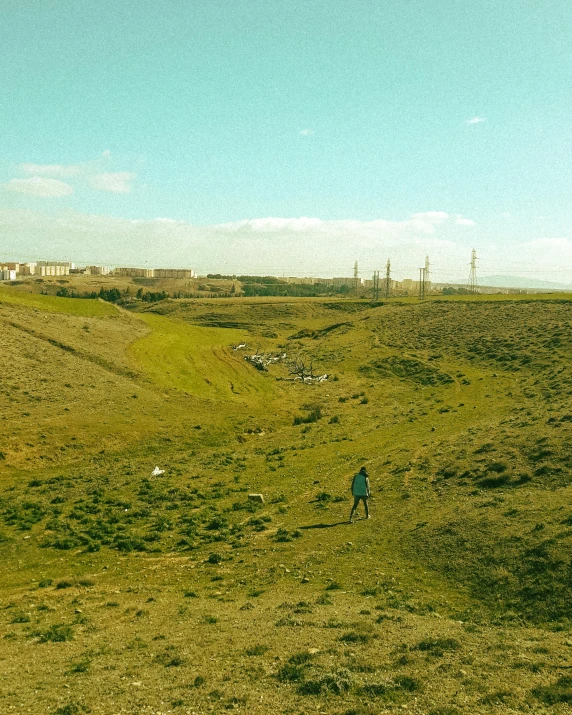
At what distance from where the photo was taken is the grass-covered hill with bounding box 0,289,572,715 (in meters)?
9.50

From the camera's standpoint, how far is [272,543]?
1828 cm

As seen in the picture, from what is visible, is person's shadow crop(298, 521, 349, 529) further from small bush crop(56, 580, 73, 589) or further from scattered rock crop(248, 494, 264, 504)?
small bush crop(56, 580, 73, 589)

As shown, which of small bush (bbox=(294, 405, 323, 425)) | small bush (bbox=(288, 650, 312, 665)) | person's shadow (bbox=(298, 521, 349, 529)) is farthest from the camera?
small bush (bbox=(294, 405, 323, 425))

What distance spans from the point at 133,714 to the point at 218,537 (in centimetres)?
1051

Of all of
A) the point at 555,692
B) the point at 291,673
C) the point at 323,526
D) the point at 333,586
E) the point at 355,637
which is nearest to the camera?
the point at 555,692

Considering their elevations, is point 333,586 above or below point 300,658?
below

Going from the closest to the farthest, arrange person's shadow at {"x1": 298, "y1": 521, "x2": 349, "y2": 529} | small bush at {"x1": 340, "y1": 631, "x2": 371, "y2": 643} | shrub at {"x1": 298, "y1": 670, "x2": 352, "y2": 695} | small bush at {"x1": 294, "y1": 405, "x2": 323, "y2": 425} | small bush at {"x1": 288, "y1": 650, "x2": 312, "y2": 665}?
shrub at {"x1": 298, "y1": 670, "x2": 352, "y2": 695} < small bush at {"x1": 288, "y1": 650, "x2": 312, "y2": 665} < small bush at {"x1": 340, "y1": 631, "x2": 371, "y2": 643} < person's shadow at {"x1": 298, "y1": 521, "x2": 349, "y2": 529} < small bush at {"x1": 294, "y1": 405, "x2": 323, "y2": 425}

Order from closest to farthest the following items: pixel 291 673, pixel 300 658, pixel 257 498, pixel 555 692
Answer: pixel 555 692 → pixel 291 673 → pixel 300 658 → pixel 257 498

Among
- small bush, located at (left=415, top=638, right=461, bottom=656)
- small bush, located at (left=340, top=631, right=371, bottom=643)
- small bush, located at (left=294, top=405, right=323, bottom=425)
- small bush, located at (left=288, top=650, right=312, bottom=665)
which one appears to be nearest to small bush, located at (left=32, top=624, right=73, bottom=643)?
small bush, located at (left=288, top=650, right=312, bottom=665)

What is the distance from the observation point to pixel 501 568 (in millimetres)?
14375

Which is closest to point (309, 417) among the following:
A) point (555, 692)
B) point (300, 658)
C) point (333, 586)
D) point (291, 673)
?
point (333, 586)

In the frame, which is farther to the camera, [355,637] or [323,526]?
[323,526]

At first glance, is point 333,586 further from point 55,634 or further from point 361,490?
point 55,634

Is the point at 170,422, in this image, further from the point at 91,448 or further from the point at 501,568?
the point at 501,568
